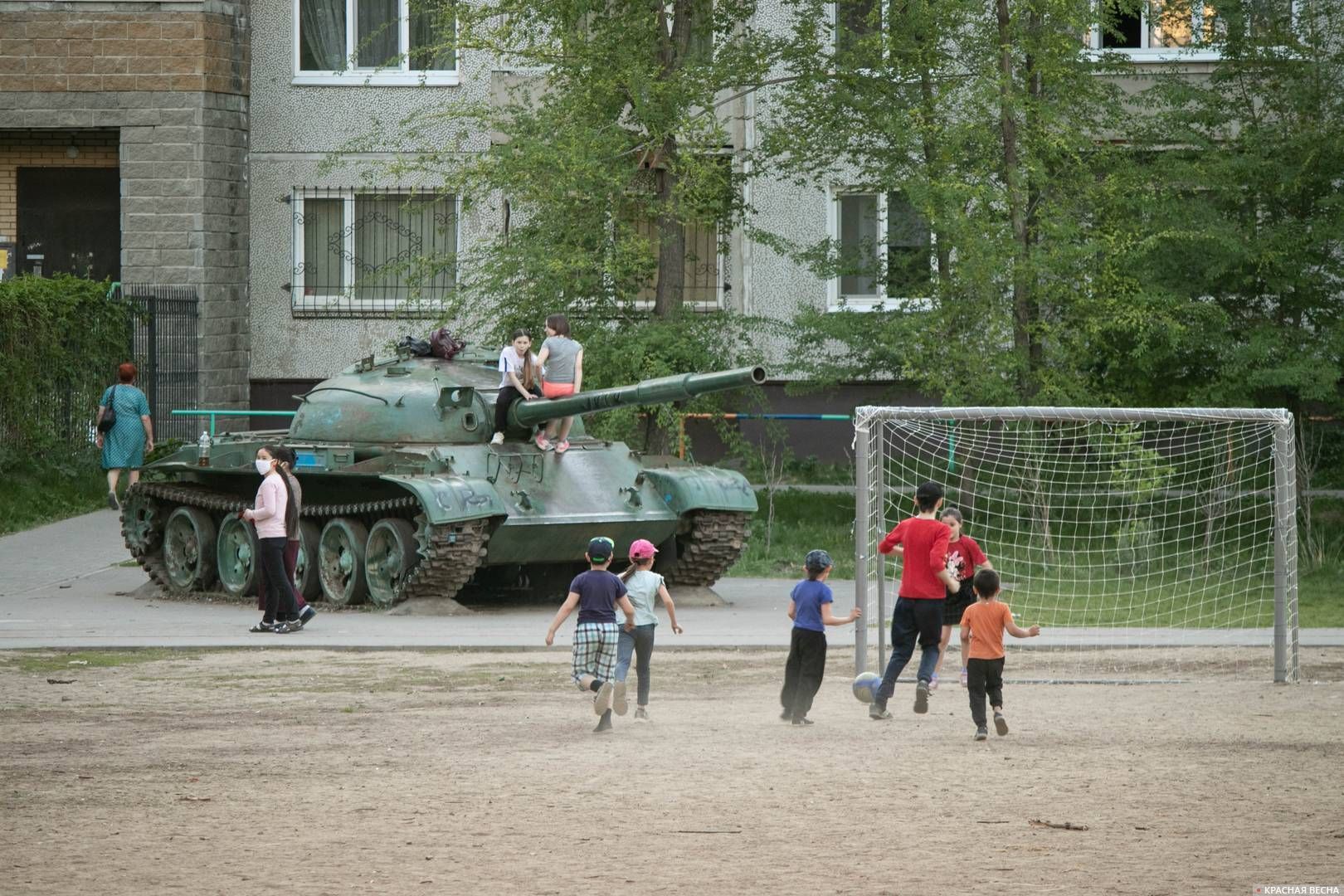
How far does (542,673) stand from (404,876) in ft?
19.9

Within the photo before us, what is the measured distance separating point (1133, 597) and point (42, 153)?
60.1 feet

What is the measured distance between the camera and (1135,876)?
25.2ft

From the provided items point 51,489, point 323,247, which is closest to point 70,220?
A: point 323,247

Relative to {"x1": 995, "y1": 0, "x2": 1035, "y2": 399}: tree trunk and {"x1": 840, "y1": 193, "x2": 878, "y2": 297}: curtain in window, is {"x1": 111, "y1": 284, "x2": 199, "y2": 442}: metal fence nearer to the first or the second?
{"x1": 840, "y1": 193, "x2": 878, "y2": 297}: curtain in window

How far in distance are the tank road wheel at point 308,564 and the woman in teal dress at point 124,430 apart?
6.18 meters

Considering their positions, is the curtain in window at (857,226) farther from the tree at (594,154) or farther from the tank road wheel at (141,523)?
the tank road wheel at (141,523)

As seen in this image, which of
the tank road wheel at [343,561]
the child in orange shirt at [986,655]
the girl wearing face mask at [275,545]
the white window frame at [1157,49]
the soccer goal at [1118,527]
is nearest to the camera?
the child in orange shirt at [986,655]

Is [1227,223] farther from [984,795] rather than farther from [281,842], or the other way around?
[281,842]

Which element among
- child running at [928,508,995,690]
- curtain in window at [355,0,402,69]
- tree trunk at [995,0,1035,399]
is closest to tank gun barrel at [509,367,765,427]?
child running at [928,508,995,690]

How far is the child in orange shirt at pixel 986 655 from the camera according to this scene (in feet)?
36.4

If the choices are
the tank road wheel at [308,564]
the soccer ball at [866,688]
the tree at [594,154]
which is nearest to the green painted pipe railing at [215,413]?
the tree at [594,154]

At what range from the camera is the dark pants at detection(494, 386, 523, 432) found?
18.0m

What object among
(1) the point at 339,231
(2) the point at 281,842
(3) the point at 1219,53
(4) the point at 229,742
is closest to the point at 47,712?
(4) the point at 229,742

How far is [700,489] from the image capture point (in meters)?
18.1
